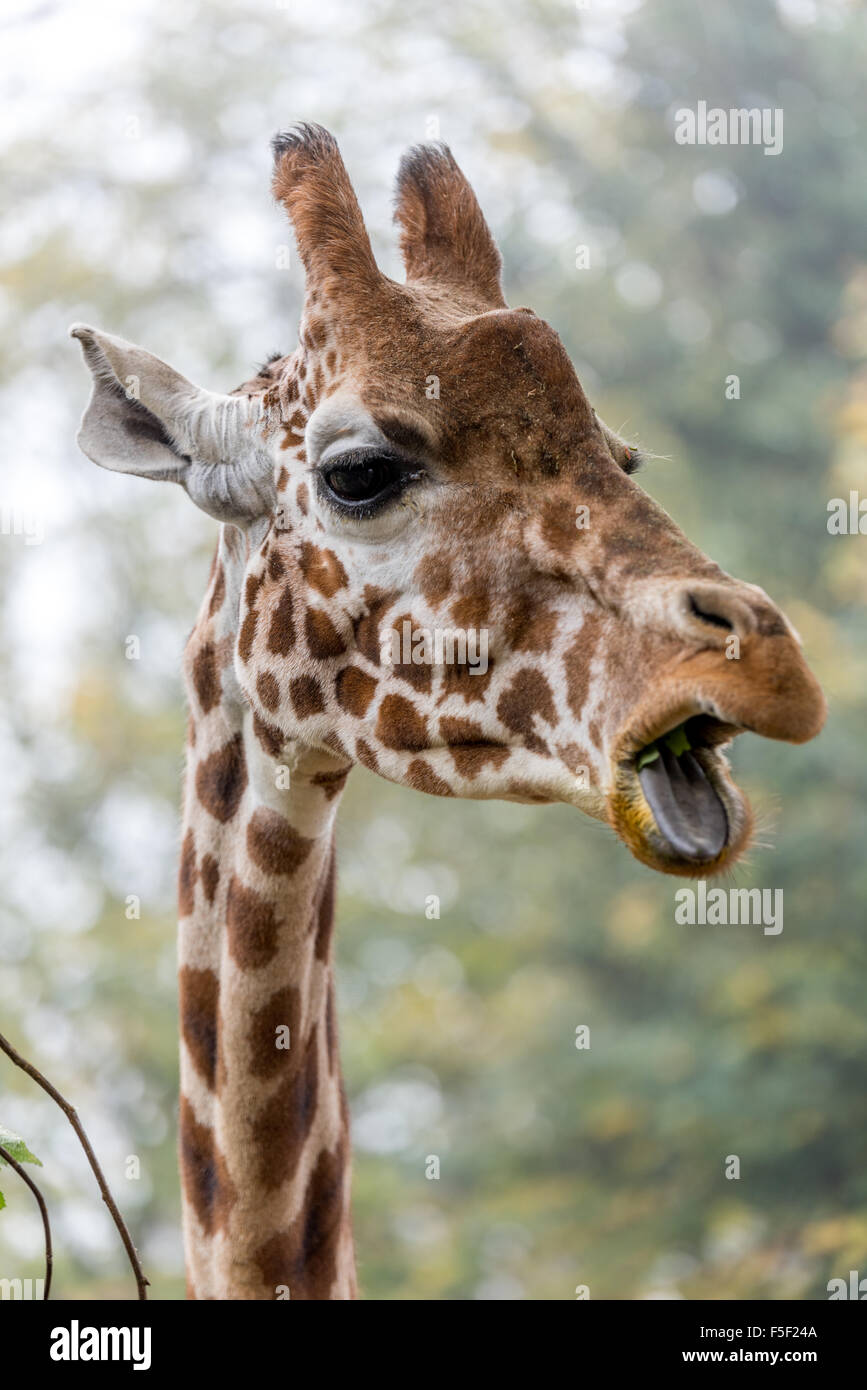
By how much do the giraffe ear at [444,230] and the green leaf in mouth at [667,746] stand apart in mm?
1519

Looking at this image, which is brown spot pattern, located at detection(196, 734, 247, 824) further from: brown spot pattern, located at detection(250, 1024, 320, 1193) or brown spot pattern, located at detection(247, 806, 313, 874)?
brown spot pattern, located at detection(250, 1024, 320, 1193)

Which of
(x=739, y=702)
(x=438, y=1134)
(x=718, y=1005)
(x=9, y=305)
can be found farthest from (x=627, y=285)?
(x=739, y=702)

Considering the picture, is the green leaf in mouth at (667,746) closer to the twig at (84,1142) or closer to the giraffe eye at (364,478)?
the giraffe eye at (364,478)

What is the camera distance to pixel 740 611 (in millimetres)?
2689

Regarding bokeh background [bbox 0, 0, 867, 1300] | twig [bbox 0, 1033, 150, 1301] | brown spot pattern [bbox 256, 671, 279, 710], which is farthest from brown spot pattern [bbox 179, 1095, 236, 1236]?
bokeh background [bbox 0, 0, 867, 1300]

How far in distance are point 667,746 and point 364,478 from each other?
1026 millimetres

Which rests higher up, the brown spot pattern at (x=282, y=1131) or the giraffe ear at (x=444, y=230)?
the giraffe ear at (x=444, y=230)

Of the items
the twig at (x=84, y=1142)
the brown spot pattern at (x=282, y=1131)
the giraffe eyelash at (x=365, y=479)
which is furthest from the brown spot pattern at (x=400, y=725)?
the twig at (x=84, y=1142)

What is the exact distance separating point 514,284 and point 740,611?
51.8ft

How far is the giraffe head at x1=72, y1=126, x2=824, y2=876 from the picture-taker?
2.78 meters

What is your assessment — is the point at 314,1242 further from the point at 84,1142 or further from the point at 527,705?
the point at 527,705

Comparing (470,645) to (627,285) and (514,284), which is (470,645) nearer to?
(514,284)

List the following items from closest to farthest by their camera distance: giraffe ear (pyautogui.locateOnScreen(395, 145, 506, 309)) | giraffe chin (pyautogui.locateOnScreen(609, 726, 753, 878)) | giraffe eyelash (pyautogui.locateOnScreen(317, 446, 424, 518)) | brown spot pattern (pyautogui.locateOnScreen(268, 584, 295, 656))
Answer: giraffe chin (pyautogui.locateOnScreen(609, 726, 753, 878)) → giraffe eyelash (pyautogui.locateOnScreen(317, 446, 424, 518)) → brown spot pattern (pyautogui.locateOnScreen(268, 584, 295, 656)) → giraffe ear (pyautogui.locateOnScreen(395, 145, 506, 309))

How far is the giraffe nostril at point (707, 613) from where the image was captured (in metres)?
2.73
